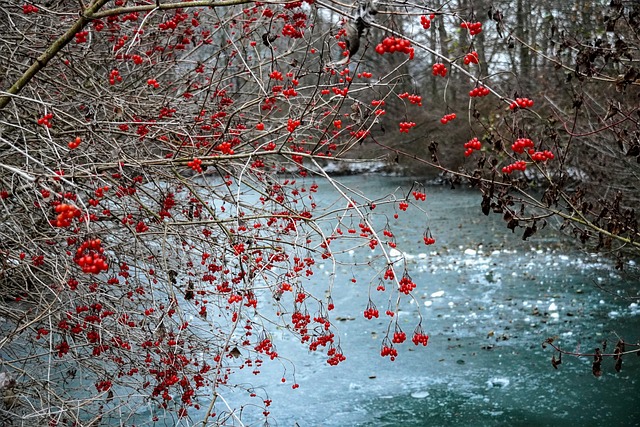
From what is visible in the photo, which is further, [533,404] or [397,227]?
[397,227]

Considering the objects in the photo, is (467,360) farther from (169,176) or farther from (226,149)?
(226,149)

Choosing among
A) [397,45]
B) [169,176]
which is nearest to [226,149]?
[169,176]

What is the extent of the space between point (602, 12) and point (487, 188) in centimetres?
578

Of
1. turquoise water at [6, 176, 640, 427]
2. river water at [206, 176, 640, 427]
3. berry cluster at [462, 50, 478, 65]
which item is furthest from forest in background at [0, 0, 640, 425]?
river water at [206, 176, 640, 427]

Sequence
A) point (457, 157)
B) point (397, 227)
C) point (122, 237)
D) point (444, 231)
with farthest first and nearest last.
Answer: point (457, 157) < point (397, 227) < point (444, 231) < point (122, 237)

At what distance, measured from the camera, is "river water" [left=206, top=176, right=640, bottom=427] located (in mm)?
6613

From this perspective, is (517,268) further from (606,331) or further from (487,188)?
(487,188)

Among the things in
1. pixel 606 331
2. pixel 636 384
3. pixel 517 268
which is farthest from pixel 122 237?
pixel 517 268

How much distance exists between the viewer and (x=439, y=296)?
10.6 m

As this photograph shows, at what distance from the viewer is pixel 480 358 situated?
7.98 m

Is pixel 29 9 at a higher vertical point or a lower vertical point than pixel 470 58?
higher

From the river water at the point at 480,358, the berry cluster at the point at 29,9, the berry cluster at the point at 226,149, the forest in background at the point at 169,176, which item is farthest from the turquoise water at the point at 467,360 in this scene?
the berry cluster at the point at 29,9

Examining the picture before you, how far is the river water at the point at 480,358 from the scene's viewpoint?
6613mm

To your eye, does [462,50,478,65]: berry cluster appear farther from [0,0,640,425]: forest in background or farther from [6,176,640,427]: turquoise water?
[6,176,640,427]: turquoise water
